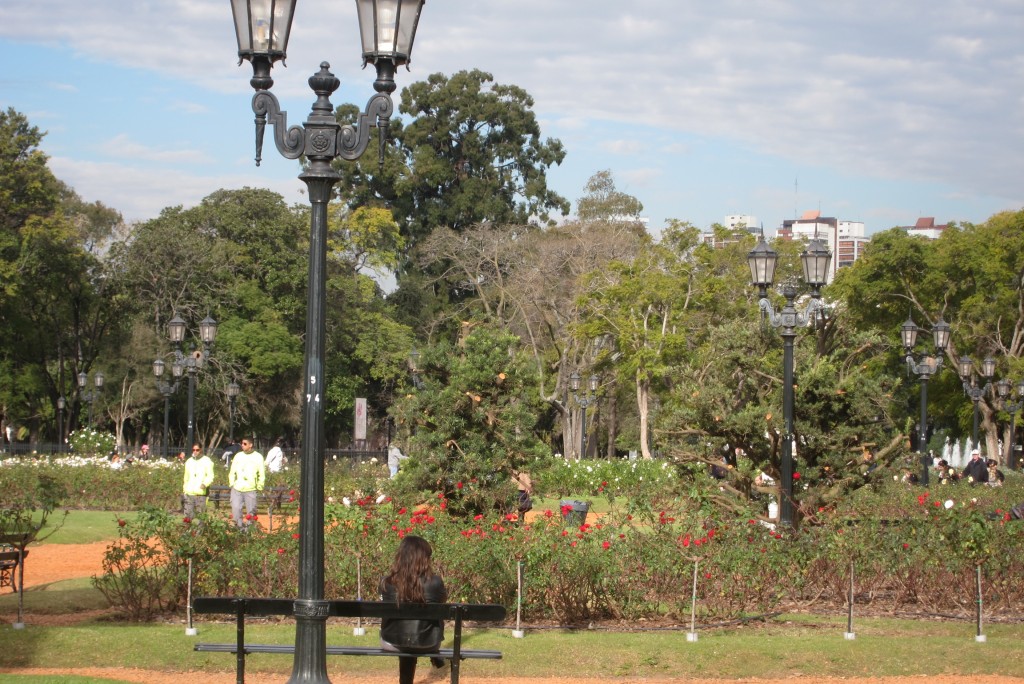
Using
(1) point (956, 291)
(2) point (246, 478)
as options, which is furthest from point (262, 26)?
(1) point (956, 291)

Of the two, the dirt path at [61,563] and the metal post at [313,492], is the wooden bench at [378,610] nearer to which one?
the metal post at [313,492]

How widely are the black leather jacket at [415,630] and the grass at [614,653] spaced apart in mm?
2219

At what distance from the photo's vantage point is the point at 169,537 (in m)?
11.5

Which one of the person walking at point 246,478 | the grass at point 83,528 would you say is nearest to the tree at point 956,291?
the grass at point 83,528

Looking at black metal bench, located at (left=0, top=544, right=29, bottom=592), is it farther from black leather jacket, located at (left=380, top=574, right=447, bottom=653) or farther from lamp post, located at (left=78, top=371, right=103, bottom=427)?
lamp post, located at (left=78, top=371, right=103, bottom=427)

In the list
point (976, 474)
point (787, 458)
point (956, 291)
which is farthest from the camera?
point (956, 291)

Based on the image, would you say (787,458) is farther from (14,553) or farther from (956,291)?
(956,291)

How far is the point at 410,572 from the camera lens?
755 centimetres

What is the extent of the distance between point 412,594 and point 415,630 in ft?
0.81

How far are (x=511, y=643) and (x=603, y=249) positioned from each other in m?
40.7

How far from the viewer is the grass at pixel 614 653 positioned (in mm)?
9836

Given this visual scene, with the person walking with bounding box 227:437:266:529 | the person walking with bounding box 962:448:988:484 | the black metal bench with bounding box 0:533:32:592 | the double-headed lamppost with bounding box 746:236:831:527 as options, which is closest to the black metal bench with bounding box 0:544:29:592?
the black metal bench with bounding box 0:533:32:592

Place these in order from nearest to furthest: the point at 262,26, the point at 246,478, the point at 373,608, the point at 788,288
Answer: the point at 262,26 < the point at 373,608 < the point at 788,288 < the point at 246,478

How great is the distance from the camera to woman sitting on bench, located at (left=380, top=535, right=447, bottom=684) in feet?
24.8
